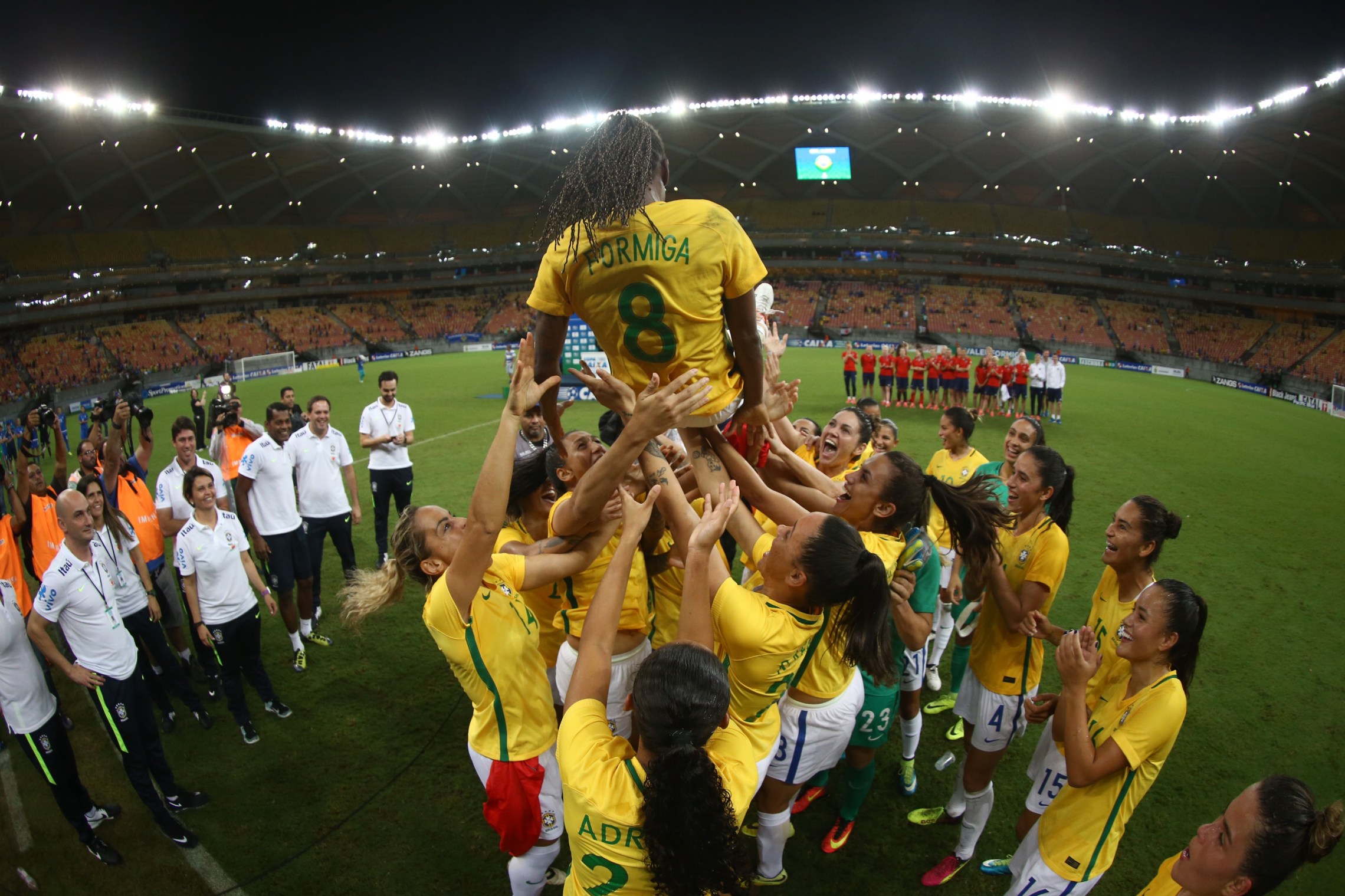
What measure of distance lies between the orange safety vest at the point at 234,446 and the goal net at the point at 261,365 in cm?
3014

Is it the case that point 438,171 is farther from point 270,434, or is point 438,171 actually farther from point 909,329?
point 270,434

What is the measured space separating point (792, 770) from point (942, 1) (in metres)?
50.6

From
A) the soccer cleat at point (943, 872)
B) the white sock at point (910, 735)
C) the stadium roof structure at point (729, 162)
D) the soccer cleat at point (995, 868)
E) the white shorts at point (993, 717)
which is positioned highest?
the stadium roof structure at point (729, 162)

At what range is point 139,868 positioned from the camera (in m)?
4.14

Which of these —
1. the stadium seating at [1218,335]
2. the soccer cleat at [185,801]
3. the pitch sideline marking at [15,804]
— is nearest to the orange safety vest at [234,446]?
the pitch sideline marking at [15,804]

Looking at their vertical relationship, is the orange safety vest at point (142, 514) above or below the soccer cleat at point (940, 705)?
above

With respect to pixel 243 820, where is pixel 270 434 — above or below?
above

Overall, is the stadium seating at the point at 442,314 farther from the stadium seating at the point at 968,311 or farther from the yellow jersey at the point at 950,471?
the yellow jersey at the point at 950,471

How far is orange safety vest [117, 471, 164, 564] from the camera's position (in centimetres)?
634

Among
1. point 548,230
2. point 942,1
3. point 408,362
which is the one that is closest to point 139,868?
point 548,230

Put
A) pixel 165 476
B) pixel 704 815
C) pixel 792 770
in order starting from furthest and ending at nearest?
pixel 165 476 < pixel 792 770 < pixel 704 815

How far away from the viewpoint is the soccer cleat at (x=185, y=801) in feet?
14.8

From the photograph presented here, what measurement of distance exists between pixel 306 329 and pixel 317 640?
1737 inches

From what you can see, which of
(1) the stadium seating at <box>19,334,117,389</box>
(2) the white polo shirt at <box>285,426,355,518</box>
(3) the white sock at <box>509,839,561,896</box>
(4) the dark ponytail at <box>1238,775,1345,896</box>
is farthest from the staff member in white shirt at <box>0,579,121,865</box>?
(1) the stadium seating at <box>19,334,117,389</box>
